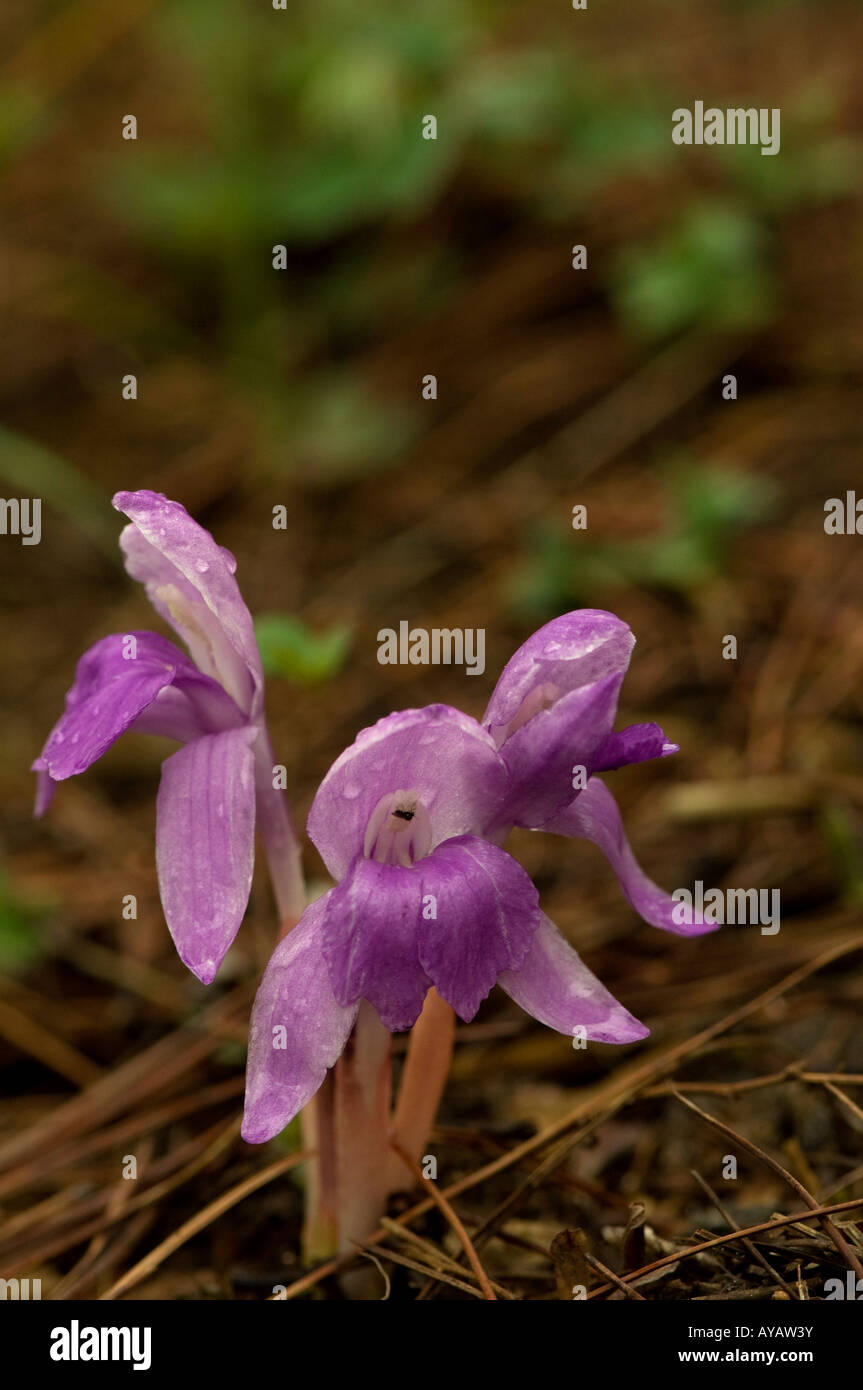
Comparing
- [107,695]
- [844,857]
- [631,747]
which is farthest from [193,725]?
[844,857]

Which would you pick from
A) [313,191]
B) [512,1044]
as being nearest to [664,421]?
[313,191]

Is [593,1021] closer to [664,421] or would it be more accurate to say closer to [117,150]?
[664,421]

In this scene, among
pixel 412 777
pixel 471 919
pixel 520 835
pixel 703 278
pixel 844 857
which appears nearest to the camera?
pixel 471 919

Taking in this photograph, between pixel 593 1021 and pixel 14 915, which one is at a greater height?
pixel 14 915

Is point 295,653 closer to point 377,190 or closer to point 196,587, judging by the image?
point 196,587

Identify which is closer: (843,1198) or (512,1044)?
(843,1198)

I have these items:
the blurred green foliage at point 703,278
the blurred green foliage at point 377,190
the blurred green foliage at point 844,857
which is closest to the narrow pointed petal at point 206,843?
the blurred green foliage at point 844,857

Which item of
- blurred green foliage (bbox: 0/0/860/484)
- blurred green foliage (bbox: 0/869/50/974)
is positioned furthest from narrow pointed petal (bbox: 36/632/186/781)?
blurred green foliage (bbox: 0/0/860/484)
